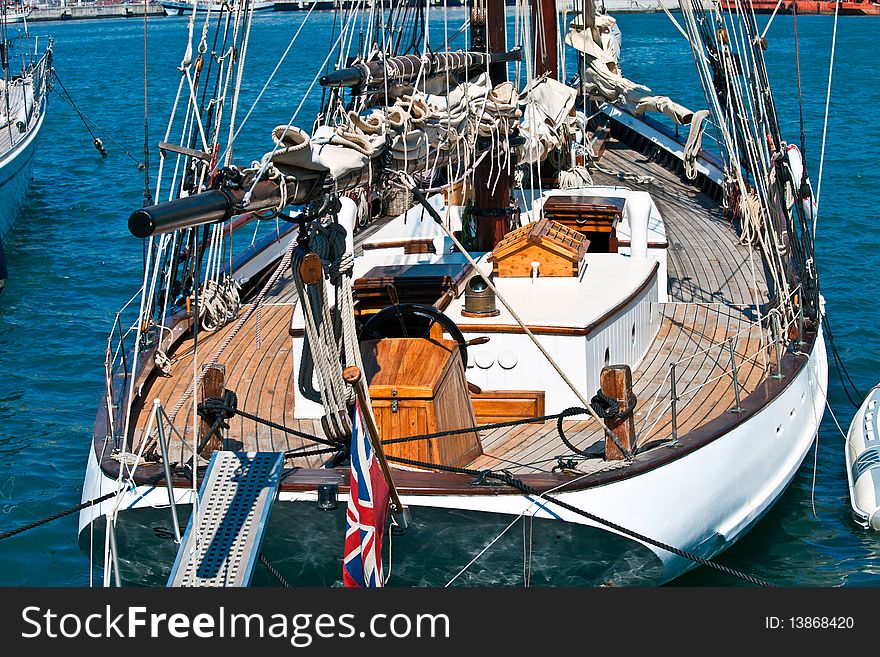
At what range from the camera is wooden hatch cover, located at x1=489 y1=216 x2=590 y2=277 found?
14.5 metres

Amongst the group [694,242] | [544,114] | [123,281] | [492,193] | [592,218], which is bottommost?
[123,281]

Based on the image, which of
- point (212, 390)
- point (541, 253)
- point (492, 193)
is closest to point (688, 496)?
point (541, 253)

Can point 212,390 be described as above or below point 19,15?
above

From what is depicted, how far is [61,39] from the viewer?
10631 centimetres

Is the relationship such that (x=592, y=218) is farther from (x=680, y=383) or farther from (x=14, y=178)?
(x=14, y=178)

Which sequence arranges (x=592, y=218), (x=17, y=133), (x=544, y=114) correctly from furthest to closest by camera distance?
1. (x=17, y=133)
2. (x=544, y=114)
3. (x=592, y=218)

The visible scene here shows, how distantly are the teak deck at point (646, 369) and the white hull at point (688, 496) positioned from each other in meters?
0.42

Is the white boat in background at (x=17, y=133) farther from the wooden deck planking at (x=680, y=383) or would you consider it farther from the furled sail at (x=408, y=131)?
the wooden deck planking at (x=680, y=383)

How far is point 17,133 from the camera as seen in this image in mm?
38656

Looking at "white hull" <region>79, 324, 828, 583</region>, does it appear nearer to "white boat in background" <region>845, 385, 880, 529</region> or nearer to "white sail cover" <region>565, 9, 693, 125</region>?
"white boat in background" <region>845, 385, 880, 529</region>

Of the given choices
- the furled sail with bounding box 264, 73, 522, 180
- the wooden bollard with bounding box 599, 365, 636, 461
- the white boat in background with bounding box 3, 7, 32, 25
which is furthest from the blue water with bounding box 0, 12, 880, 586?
the furled sail with bounding box 264, 73, 522, 180

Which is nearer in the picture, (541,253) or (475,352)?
(475,352)

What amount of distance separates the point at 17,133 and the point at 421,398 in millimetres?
30991

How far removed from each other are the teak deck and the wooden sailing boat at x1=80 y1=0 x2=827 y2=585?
1.8 inches
